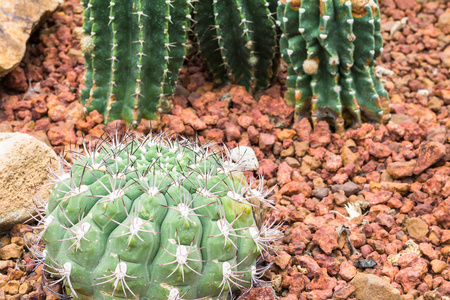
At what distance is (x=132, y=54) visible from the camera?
3.38 m

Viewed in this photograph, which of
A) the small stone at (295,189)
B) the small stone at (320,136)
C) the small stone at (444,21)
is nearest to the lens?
the small stone at (295,189)

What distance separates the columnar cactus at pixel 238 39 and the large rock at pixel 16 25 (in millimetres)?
1319

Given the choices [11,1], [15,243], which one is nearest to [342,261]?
[15,243]

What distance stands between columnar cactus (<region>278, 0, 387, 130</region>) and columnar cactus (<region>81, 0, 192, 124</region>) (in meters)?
0.72

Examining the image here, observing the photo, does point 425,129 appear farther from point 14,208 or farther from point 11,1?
point 11,1

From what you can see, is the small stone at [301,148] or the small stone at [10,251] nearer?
the small stone at [10,251]

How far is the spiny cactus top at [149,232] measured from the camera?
200cm

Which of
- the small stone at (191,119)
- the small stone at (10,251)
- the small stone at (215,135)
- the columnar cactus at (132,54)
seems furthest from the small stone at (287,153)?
the small stone at (10,251)

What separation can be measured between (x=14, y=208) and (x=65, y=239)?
2.90 feet

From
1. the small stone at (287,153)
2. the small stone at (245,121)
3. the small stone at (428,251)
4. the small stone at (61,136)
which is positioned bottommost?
the small stone at (428,251)

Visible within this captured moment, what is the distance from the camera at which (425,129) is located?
357 centimetres

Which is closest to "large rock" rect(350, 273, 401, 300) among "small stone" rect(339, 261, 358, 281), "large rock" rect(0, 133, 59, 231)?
"small stone" rect(339, 261, 358, 281)

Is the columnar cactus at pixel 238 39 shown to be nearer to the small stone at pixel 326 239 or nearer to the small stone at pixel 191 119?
the small stone at pixel 191 119

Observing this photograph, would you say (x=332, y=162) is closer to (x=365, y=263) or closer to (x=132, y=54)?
(x=365, y=263)
